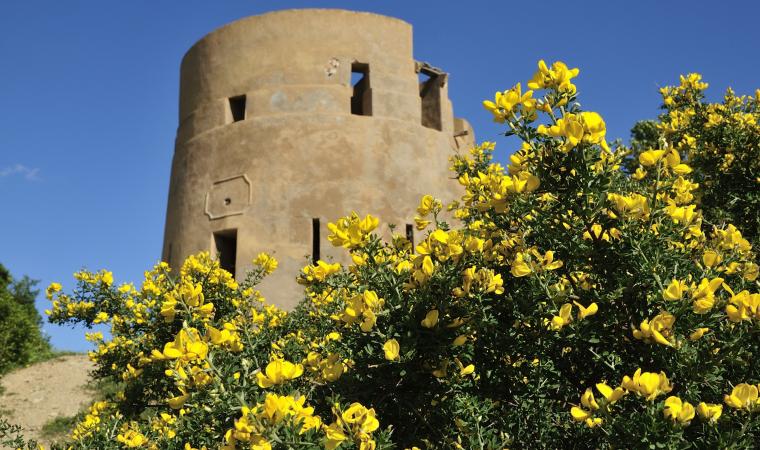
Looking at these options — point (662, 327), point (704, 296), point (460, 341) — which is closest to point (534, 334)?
point (460, 341)

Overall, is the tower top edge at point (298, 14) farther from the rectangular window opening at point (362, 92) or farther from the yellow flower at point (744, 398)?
the yellow flower at point (744, 398)

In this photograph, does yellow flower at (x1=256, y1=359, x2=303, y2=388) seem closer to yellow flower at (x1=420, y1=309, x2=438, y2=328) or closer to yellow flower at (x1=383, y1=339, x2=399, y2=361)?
yellow flower at (x1=383, y1=339, x2=399, y2=361)

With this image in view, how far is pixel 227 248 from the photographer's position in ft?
41.2

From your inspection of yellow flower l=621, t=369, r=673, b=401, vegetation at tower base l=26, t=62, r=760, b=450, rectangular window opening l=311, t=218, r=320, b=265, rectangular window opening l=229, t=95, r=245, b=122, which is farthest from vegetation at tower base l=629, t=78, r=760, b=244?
rectangular window opening l=229, t=95, r=245, b=122

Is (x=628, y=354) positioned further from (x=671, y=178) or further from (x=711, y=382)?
(x=671, y=178)

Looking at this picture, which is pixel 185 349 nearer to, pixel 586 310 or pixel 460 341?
pixel 460 341

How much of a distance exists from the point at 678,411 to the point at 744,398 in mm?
265

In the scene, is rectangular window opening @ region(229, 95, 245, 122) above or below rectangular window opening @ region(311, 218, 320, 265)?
above

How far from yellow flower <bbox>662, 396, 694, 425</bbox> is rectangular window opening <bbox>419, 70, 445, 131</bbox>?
11244 mm

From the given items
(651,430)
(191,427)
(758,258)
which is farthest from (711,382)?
(758,258)

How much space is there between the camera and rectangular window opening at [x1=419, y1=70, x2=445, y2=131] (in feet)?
43.2

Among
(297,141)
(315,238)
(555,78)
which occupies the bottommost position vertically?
(555,78)

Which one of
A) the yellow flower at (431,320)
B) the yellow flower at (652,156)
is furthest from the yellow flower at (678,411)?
the yellow flower at (652,156)

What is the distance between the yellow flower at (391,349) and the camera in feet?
7.87
